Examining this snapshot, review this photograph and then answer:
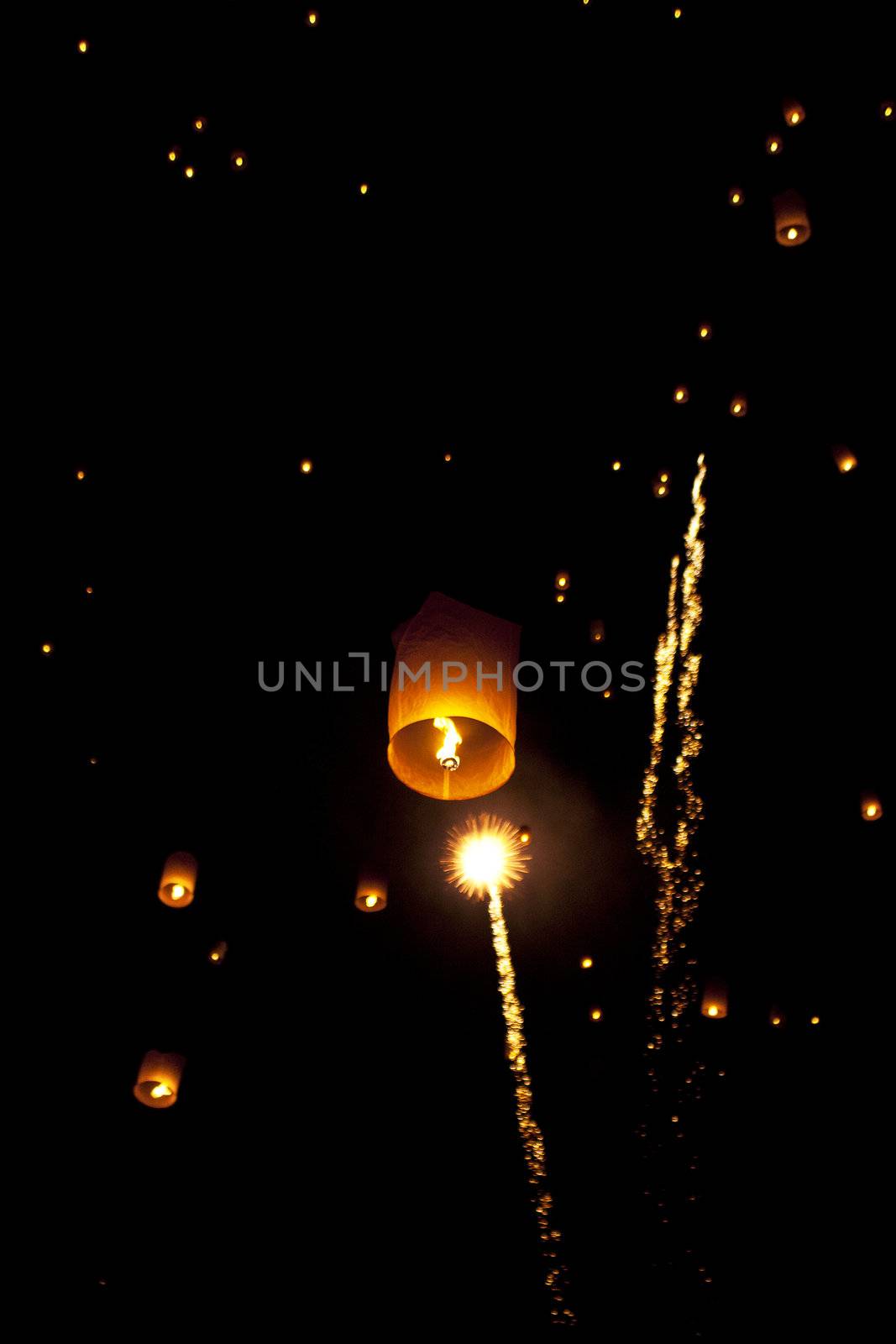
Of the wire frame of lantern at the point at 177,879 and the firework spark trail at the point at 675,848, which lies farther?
the firework spark trail at the point at 675,848

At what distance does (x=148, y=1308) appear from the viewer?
3520 mm

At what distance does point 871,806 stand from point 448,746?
1644 mm

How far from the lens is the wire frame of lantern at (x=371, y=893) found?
322 cm

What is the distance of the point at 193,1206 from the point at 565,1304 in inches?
43.7

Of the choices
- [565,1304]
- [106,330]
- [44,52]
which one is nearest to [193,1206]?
[565,1304]

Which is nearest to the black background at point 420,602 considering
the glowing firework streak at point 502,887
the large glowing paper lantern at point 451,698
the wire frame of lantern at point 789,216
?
the glowing firework streak at point 502,887

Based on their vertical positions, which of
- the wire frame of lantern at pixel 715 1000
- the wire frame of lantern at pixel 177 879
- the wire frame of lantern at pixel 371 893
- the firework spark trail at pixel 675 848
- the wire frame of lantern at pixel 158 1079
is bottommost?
the wire frame of lantern at pixel 158 1079

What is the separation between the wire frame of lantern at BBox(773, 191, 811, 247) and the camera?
3.22 metres

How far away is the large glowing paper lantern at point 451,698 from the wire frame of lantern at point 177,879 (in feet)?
3.06

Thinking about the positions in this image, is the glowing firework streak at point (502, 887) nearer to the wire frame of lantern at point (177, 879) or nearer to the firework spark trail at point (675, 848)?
the firework spark trail at point (675, 848)

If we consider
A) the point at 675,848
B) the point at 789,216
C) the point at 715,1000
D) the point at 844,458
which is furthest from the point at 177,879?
the point at 789,216

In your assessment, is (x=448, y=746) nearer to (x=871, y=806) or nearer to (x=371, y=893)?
(x=371, y=893)

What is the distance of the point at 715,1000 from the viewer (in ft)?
11.9

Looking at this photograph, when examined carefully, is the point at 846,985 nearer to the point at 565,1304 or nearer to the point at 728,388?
the point at 565,1304
